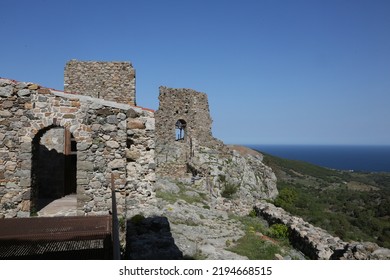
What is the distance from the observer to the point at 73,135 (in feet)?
31.3

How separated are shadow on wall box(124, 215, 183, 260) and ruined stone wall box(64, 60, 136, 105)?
9036mm

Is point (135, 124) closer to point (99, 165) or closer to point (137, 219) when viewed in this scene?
point (99, 165)

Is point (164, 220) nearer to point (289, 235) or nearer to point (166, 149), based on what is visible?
point (289, 235)

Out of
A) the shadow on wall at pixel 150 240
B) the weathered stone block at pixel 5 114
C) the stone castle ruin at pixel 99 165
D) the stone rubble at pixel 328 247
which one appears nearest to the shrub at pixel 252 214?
the stone rubble at pixel 328 247

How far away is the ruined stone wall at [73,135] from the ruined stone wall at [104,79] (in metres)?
7.43

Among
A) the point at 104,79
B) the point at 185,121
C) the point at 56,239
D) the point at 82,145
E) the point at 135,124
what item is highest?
the point at 104,79

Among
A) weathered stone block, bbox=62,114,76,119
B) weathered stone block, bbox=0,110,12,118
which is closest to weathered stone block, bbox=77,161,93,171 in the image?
weathered stone block, bbox=62,114,76,119

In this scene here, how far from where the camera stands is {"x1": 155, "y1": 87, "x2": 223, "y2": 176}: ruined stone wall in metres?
25.0

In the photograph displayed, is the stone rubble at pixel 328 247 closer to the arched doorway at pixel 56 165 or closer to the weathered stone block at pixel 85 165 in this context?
the weathered stone block at pixel 85 165

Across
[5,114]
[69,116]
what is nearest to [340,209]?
[69,116]

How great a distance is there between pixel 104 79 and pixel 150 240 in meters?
11.3

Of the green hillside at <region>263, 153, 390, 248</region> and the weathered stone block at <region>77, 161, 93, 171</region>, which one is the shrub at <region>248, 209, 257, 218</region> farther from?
the weathered stone block at <region>77, 161, 93, 171</region>

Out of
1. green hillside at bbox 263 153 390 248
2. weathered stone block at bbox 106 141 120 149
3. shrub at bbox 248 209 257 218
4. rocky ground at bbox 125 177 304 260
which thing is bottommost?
green hillside at bbox 263 153 390 248

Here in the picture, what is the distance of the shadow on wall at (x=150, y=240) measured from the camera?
727cm
